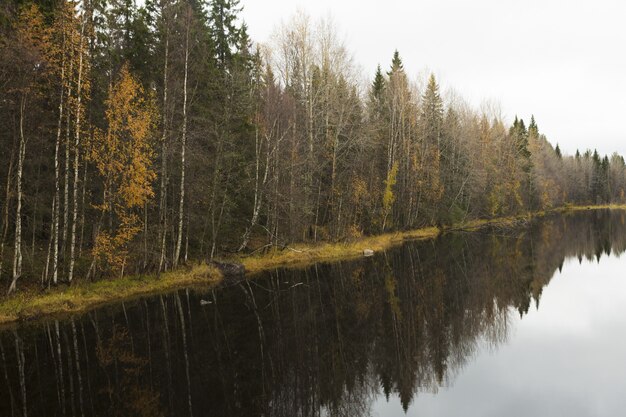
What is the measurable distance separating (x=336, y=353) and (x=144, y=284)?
12.6 metres

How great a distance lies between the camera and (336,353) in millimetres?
11781

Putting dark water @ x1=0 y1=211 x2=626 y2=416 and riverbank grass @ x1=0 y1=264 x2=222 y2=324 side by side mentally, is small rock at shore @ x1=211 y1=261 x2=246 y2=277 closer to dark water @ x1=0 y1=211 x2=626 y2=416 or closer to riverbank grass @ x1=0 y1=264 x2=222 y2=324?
riverbank grass @ x1=0 y1=264 x2=222 y2=324

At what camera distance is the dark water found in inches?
359

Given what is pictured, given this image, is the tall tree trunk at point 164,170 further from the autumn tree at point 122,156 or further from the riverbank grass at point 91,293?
the riverbank grass at point 91,293

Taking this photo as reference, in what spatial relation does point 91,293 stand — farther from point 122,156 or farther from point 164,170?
point 164,170

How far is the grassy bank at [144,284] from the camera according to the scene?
51.5ft

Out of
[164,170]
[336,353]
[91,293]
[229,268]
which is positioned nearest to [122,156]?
[164,170]

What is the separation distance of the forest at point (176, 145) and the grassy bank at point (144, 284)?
0.84m

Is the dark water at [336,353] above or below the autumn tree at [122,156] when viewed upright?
below

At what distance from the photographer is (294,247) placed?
103ft

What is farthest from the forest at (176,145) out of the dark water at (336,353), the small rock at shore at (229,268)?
the dark water at (336,353)

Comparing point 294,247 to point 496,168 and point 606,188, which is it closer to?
point 496,168

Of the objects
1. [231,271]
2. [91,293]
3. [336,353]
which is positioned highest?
[91,293]

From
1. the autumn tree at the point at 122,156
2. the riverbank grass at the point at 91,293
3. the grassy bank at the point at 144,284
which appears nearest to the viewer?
the riverbank grass at the point at 91,293
